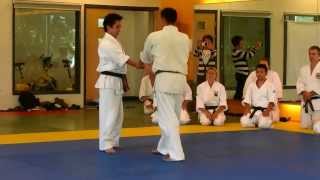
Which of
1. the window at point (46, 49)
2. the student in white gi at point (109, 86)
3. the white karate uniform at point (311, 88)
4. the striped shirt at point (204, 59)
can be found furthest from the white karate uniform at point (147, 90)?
the student in white gi at point (109, 86)

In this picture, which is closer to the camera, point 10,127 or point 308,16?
point 10,127

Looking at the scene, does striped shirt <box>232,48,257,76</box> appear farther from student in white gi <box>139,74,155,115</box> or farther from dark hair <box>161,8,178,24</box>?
dark hair <box>161,8,178,24</box>

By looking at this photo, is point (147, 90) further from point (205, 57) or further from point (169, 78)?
point (169, 78)

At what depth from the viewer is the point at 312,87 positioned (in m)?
9.12

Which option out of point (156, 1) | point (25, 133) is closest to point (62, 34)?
point (156, 1)

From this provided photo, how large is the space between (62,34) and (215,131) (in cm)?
577

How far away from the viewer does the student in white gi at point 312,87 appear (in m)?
9.09

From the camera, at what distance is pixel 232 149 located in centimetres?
707

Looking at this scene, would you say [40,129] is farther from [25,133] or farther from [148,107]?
[148,107]

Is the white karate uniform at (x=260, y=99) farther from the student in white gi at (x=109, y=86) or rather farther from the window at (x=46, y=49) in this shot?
the window at (x=46, y=49)

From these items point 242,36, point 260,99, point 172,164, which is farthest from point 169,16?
point 242,36

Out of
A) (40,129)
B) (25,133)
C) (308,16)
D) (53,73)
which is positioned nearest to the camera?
(25,133)

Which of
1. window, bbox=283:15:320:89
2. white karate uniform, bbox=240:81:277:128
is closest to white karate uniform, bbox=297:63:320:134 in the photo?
white karate uniform, bbox=240:81:277:128

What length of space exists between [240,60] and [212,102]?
313 centimetres
